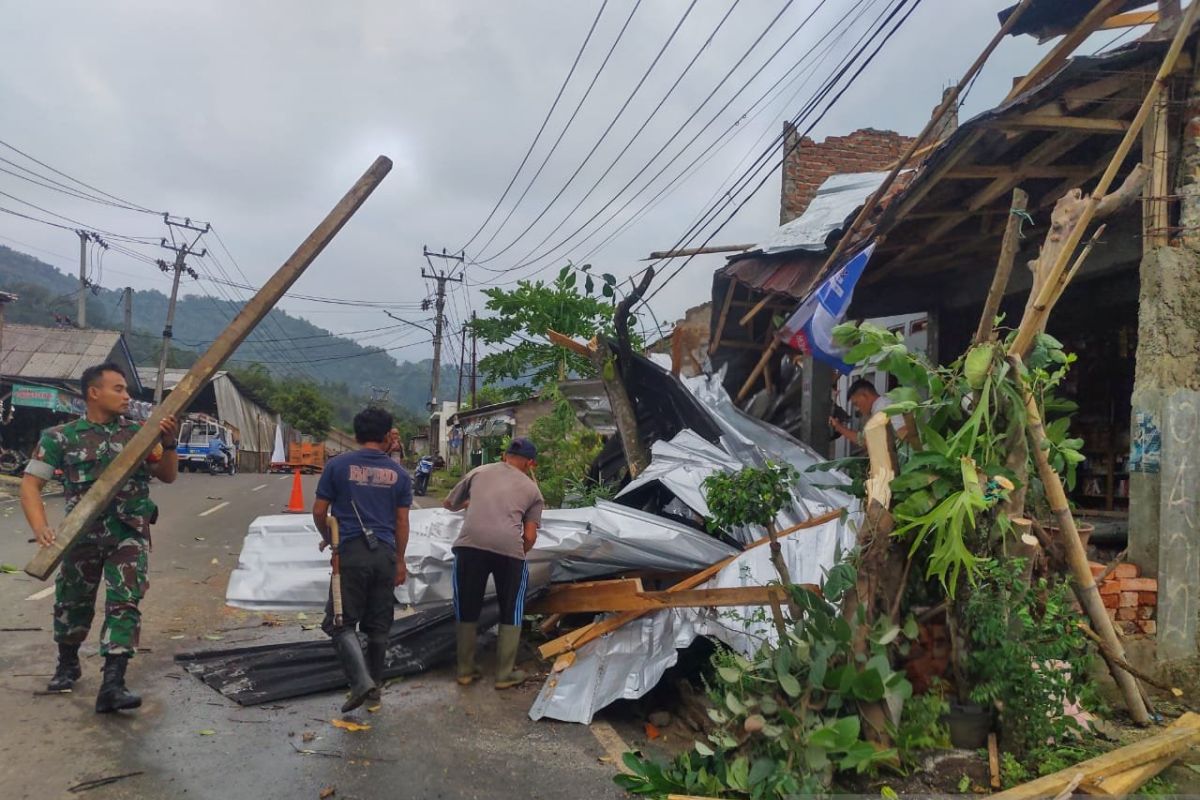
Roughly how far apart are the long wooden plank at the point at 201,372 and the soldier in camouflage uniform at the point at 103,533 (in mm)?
129

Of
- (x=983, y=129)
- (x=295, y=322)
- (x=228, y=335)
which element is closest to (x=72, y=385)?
(x=228, y=335)

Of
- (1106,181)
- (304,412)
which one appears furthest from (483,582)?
(304,412)

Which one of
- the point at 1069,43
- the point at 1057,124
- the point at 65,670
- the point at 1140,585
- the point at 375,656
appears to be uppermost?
the point at 1069,43

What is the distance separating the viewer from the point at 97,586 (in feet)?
14.3

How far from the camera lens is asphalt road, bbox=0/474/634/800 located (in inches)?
136

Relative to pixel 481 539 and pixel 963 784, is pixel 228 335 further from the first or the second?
pixel 963 784

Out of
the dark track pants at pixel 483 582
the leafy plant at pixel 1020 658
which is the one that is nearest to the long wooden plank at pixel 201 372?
the dark track pants at pixel 483 582

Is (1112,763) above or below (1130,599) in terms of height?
below

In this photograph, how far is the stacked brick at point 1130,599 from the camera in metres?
4.36

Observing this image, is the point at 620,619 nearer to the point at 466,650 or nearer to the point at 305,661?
the point at 466,650

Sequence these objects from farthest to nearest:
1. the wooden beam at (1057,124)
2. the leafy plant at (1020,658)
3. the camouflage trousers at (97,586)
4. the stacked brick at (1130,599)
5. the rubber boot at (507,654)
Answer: the rubber boot at (507,654)
the wooden beam at (1057,124)
the stacked brick at (1130,599)
the camouflage trousers at (97,586)
the leafy plant at (1020,658)

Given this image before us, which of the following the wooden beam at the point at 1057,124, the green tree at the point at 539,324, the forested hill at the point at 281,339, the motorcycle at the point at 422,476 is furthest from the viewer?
the forested hill at the point at 281,339

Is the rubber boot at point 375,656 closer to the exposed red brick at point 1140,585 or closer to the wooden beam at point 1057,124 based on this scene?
the exposed red brick at point 1140,585

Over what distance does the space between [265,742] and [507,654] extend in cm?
150
